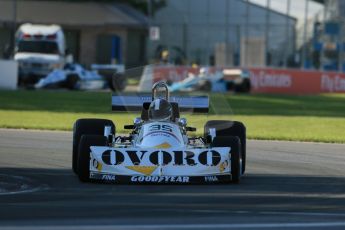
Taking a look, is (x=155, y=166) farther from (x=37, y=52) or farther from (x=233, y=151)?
(x=37, y=52)

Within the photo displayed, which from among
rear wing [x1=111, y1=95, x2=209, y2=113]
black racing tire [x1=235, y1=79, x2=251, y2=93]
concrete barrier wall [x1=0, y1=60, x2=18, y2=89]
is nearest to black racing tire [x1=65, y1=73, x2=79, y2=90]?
concrete barrier wall [x1=0, y1=60, x2=18, y2=89]

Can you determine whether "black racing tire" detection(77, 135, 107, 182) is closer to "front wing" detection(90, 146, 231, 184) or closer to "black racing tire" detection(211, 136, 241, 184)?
"front wing" detection(90, 146, 231, 184)

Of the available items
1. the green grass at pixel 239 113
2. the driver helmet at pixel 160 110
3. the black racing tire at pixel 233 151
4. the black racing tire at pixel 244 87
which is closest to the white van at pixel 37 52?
the green grass at pixel 239 113

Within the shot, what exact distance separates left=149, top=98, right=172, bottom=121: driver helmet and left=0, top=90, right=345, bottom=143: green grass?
1081mm

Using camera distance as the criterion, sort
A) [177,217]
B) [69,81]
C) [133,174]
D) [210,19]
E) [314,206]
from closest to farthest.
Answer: [177,217] → [314,206] → [133,174] → [69,81] → [210,19]

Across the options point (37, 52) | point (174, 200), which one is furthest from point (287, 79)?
point (174, 200)

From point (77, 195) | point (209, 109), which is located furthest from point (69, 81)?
point (77, 195)

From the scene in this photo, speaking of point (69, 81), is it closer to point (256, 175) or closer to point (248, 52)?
point (248, 52)

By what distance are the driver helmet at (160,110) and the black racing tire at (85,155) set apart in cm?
114

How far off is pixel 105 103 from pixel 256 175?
18.7 meters

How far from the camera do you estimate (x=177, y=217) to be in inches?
359

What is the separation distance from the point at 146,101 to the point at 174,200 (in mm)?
3472

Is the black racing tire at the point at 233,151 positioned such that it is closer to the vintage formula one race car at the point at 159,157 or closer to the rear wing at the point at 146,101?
the vintage formula one race car at the point at 159,157

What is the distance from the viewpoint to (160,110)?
1263 cm
